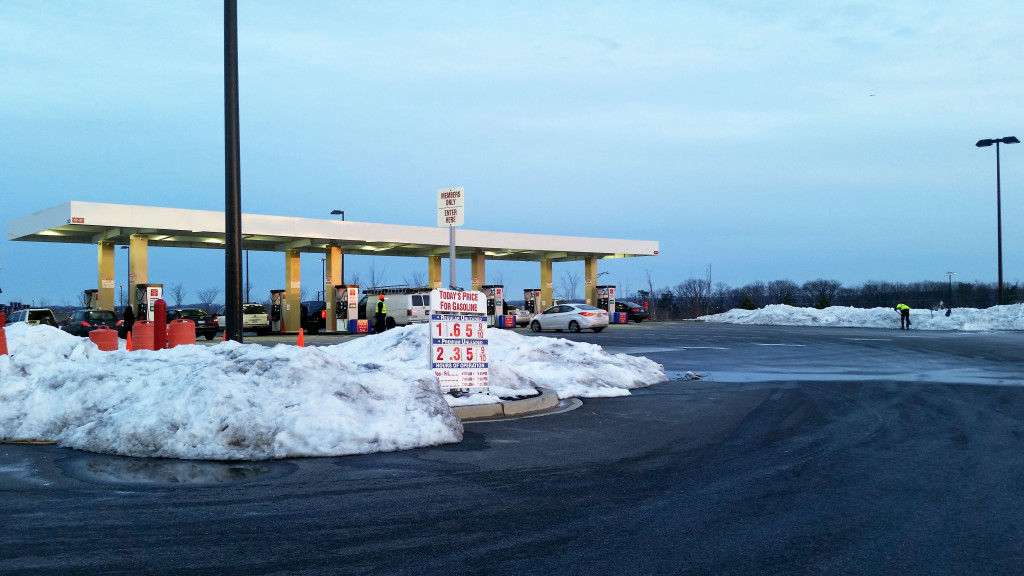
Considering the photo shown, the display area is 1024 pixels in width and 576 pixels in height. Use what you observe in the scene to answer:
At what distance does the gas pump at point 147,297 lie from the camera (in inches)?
1296

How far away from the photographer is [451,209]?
12.7 meters

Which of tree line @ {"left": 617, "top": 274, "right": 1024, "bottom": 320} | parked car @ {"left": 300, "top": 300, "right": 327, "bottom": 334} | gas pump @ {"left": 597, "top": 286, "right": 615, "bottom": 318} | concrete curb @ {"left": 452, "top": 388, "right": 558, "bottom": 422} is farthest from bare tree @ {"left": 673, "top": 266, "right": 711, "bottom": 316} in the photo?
concrete curb @ {"left": 452, "top": 388, "right": 558, "bottom": 422}

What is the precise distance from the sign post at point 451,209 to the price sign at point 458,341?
1.62ft

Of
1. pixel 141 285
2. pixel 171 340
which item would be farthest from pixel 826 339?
pixel 141 285

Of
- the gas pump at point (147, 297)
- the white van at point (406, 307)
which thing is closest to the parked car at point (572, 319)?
the white van at point (406, 307)

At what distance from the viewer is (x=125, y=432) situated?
8.48 m

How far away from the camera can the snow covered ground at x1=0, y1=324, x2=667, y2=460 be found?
832cm

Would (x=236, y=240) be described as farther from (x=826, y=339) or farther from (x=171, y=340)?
(x=826, y=339)

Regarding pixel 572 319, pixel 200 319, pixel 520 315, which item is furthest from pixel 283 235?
pixel 520 315

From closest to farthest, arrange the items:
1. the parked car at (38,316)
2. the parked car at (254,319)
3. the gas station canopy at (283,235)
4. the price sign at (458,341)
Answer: the price sign at (458,341), the parked car at (38,316), the gas station canopy at (283,235), the parked car at (254,319)

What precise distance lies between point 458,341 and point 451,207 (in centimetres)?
223

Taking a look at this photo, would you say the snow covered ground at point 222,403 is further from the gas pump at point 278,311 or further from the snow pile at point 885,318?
the snow pile at point 885,318

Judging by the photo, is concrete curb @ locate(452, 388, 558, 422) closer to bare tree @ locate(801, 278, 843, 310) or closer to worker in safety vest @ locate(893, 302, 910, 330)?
worker in safety vest @ locate(893, 302, 910, 330)

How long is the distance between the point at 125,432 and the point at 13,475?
1352mm
